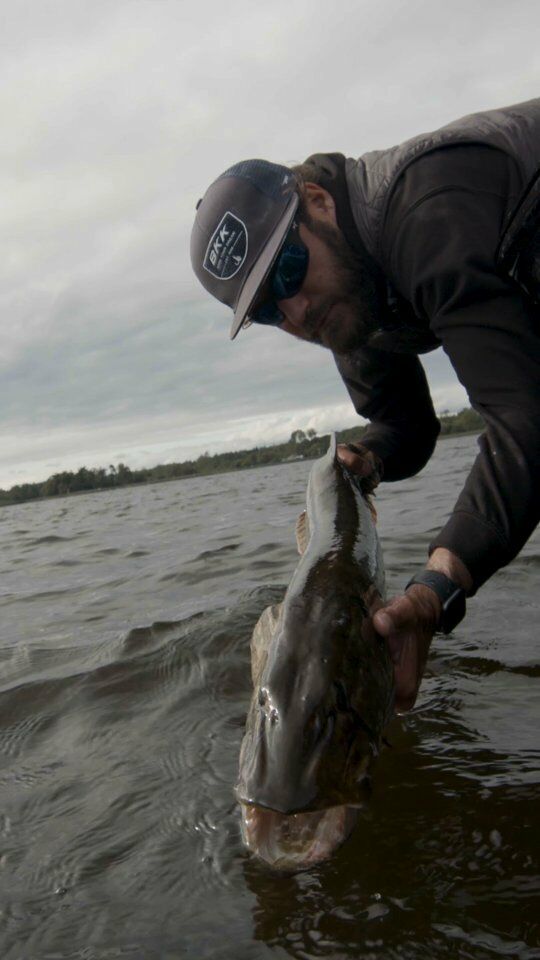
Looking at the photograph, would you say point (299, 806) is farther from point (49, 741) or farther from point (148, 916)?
point (49, 741)

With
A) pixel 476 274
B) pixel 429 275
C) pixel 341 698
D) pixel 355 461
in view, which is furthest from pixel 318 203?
pixel 341 698

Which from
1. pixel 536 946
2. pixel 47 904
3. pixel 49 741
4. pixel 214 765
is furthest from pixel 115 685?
pixel 536 946

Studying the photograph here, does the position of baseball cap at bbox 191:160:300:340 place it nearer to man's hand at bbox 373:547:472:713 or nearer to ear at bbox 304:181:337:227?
ear at bbox 304:181:337:227

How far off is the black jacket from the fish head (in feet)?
1.37

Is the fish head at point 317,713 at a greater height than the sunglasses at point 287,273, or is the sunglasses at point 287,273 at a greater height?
the sunglasses at point 287,273

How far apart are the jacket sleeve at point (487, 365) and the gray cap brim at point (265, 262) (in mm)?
603

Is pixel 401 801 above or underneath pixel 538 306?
underneath

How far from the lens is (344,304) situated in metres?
3.04

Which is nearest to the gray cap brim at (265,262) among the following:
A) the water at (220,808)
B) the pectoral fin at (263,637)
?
the pectoral fin at (263,637)

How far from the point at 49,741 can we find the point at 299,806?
73.1 inches

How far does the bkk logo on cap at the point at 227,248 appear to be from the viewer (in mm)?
2902

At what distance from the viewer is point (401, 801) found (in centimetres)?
239

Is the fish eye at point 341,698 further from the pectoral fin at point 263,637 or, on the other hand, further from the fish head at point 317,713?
the pectoral fin at point 263,637

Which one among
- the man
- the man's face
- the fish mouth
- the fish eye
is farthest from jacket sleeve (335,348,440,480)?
the fish mouth
